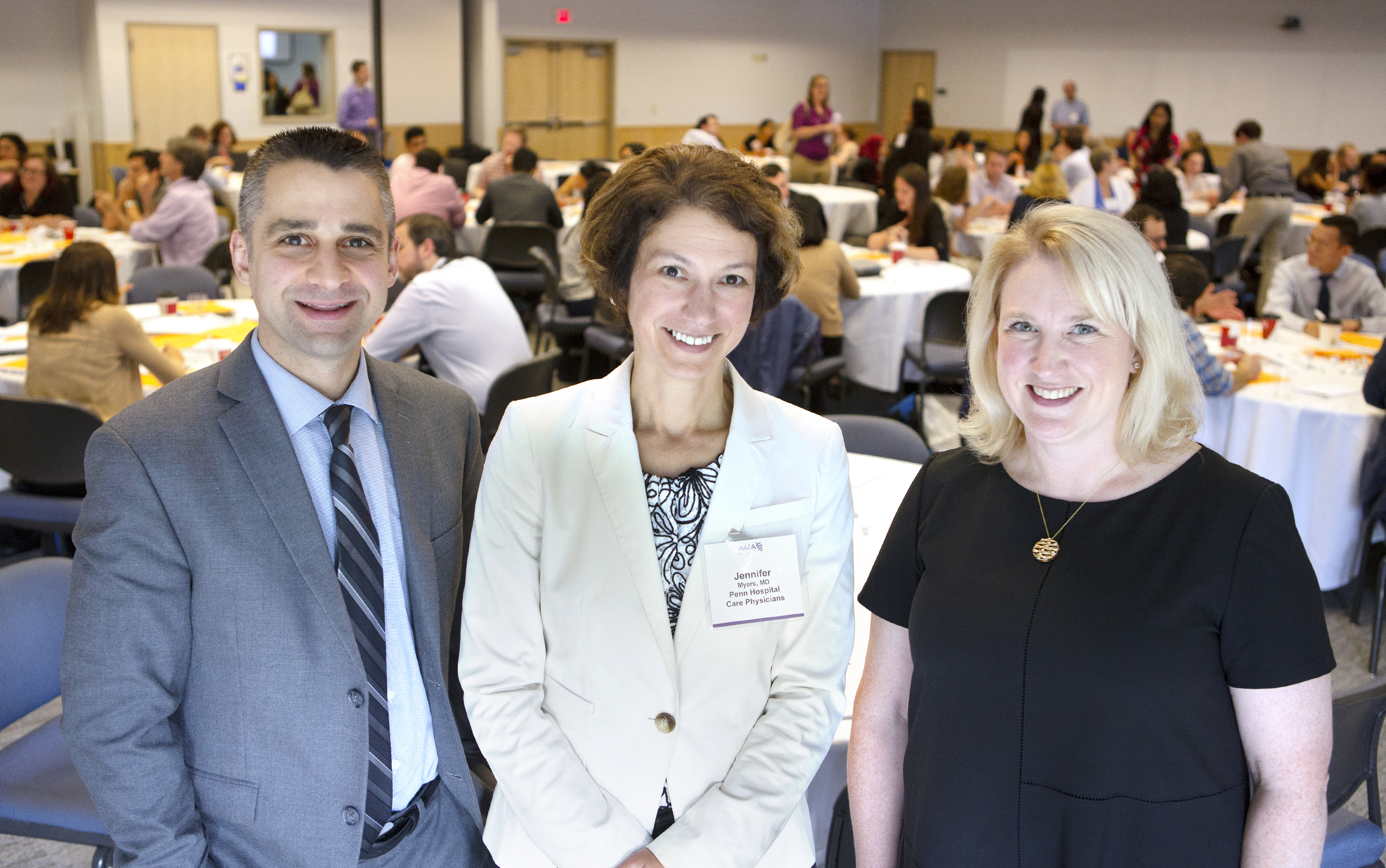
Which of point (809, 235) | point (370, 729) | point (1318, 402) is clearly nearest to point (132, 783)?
point (370, 729)

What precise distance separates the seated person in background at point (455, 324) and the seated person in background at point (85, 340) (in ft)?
2.87

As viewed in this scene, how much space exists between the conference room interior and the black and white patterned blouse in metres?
0.46

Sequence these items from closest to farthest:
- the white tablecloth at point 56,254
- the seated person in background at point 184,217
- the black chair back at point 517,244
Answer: the white tablecloth at point 56,254
the seated person in background at point 184,217
the black chair back at point 517,244

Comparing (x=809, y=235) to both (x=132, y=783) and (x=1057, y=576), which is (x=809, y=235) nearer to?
(x=1057, y=576)

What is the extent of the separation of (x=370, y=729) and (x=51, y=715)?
2.52 metres

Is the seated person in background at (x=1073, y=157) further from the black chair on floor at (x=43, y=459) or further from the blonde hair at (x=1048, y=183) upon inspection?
the black chair on floor at (x=43, y=459)

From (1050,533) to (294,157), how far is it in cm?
118

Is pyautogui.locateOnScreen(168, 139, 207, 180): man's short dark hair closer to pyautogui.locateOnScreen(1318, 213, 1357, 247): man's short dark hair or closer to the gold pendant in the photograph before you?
pyautogui.locateOnScreen(1318, 213, 1357, 247): man's short dark hair

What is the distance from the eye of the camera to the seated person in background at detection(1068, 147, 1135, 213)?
8648 mm

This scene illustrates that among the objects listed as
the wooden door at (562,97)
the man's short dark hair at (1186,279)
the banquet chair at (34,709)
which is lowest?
the banquet chair at (34,709)

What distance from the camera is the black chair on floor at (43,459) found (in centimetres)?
338

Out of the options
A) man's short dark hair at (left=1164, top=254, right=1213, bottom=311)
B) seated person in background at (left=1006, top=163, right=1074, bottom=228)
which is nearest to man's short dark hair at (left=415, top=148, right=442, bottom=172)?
seated person in background at (left=1006, top=163, right=1074, bottom=228)

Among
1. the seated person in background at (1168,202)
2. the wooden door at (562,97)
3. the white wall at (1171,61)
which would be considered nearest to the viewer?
the seated person in background at (1168,202)

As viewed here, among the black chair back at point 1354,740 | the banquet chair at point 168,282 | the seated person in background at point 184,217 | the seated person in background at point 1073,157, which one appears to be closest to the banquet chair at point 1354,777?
the black chair back at point 1354,740
